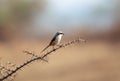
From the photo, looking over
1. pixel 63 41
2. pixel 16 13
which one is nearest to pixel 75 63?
pixel 63 41

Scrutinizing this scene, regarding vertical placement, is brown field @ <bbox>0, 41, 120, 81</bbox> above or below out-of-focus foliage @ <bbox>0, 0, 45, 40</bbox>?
below

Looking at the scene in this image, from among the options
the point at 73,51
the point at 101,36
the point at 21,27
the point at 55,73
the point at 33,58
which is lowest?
the point at 33,58

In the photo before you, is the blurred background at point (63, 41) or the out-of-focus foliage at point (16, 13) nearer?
the blurred background at point (63, 41)

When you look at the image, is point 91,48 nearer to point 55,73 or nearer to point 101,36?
point 101,36

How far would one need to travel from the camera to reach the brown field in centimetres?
1419

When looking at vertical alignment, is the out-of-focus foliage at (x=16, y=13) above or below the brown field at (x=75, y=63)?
above

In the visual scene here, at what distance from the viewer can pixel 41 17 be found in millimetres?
28734

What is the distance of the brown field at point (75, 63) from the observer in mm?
14188

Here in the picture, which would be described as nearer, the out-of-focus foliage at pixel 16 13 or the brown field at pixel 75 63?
the brown field at pixel 75 63

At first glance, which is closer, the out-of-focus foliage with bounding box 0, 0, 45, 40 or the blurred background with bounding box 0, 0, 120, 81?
the blurred background with bounding box 0, 0, 120, 81

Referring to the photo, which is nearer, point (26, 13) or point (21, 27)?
point (21, 27)

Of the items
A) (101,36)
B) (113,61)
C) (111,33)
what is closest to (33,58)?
(113,61)

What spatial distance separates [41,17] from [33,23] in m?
0.57

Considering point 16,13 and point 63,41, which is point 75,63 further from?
point 16,13
